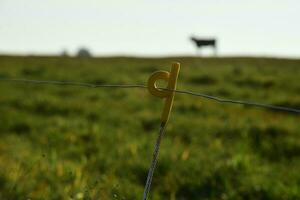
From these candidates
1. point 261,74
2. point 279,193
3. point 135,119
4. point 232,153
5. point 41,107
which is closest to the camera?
point 279,193

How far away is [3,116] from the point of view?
475 inches

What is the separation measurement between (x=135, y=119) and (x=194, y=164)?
429cm

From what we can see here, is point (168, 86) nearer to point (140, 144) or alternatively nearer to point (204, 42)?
point (140, 144)

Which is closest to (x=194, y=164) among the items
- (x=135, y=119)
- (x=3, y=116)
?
(x=135, y=119)

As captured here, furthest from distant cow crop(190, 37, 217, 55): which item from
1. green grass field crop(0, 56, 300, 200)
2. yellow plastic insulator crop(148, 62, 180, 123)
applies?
yellow plastic insulator crop(148, 62, 180, 123)

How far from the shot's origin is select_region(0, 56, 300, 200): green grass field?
6691 millimetres

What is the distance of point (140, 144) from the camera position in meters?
9.54

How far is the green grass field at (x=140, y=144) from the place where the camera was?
669 centimetres

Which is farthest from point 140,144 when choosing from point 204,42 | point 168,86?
point 204,42

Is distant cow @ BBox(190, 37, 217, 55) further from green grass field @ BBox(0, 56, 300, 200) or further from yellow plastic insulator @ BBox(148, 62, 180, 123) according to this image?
yellow plastic insulator @ BBox(148, 62, 180, 123)

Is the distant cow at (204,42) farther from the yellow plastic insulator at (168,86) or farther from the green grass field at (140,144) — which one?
the yellow plastic insulator at (168,86)

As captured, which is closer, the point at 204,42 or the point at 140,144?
the point at 140,144

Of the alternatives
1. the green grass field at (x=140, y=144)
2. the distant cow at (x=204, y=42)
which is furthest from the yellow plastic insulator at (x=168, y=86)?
the distant cow at (x=204, y=42)

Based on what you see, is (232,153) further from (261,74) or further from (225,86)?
(261,74)
